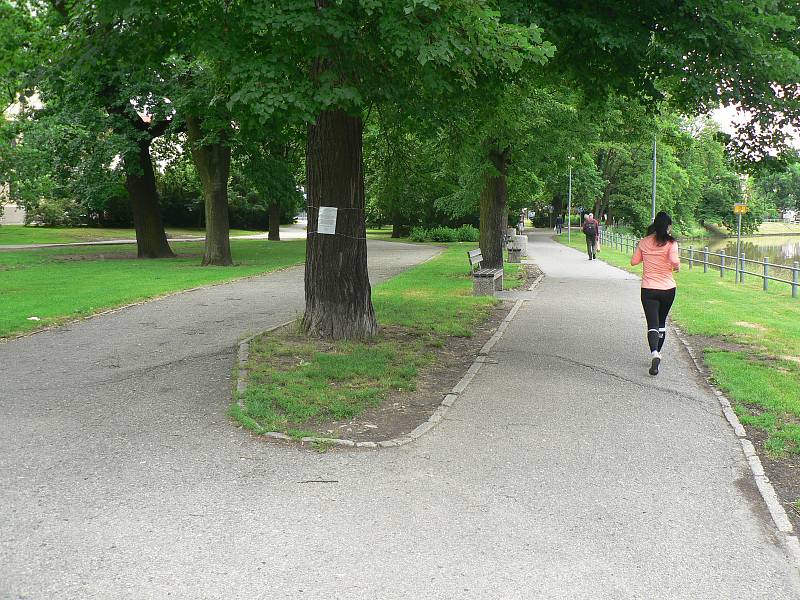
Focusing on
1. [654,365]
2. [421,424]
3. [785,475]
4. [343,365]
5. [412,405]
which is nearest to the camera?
[785,475]

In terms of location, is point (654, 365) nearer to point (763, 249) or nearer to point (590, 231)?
point (590, 231)

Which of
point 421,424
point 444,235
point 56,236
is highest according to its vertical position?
point 444,235

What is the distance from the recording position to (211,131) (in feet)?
69.8

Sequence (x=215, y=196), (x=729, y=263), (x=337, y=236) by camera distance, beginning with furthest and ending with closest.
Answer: (x=729, y=263), (x=215, y=196), (x=337, y=236)

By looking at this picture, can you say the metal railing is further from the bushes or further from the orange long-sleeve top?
the orange long-sleeve top

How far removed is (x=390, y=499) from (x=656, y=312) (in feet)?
16.7

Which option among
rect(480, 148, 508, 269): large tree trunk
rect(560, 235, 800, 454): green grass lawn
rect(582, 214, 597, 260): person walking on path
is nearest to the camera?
rect(560, 235, 800, 454): green grass lawn

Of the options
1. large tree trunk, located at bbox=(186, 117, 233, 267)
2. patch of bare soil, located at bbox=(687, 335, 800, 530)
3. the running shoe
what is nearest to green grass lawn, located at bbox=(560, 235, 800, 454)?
patch of bare soil, located at bbox=(687, 335, 800, 530)

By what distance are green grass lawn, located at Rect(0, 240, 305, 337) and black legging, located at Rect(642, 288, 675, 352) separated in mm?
8164

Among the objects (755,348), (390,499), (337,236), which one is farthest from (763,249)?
(390,499)

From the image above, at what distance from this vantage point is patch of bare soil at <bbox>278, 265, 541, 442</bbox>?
602 centimetres

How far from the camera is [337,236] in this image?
30.8 feet

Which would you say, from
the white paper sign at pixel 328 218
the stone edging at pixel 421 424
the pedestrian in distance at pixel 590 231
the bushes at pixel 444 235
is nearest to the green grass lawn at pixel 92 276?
the stone edging at pixel 421 424

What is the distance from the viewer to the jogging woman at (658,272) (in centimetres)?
860
